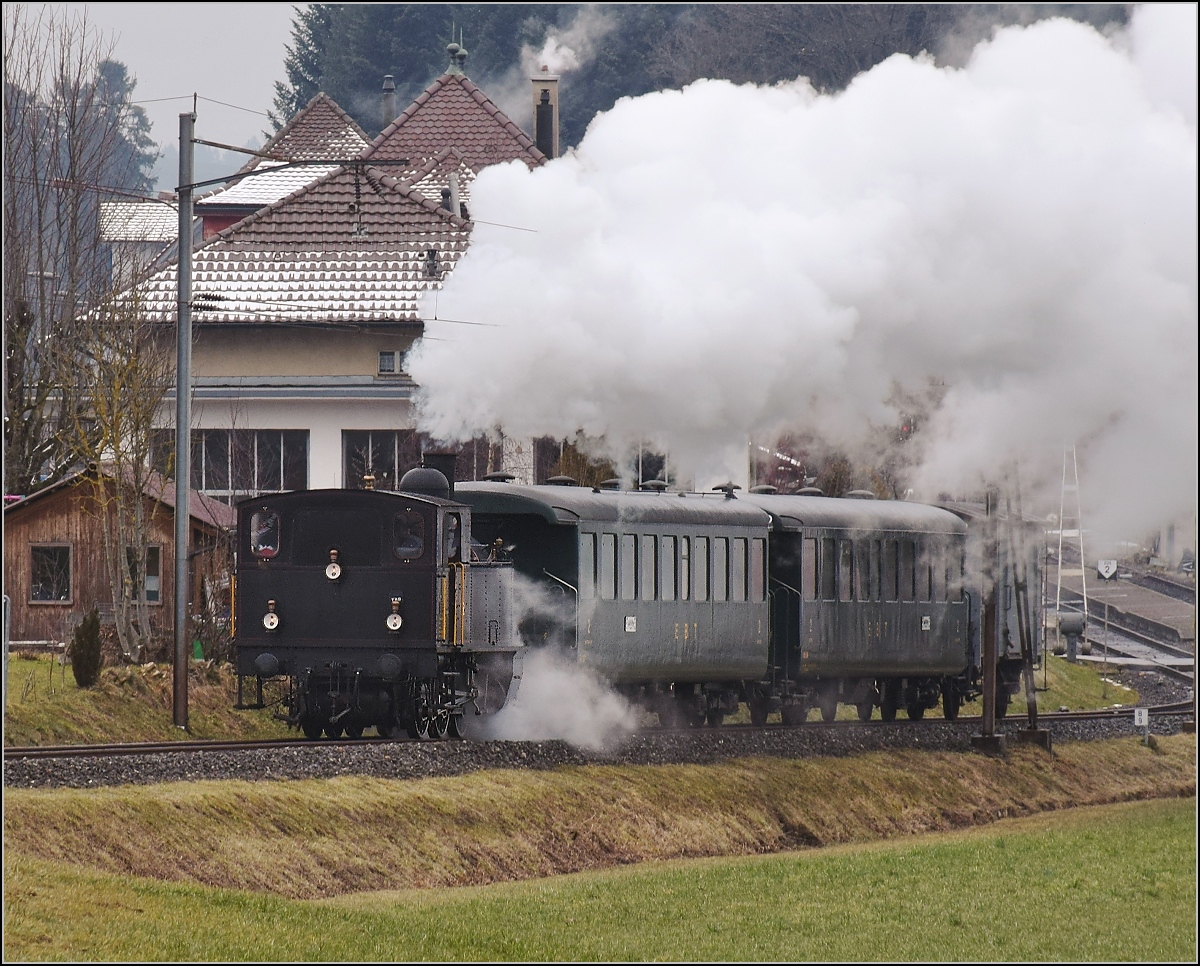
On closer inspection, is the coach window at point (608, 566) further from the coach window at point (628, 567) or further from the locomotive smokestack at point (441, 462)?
the locomotive smokestack at point (441, 462)

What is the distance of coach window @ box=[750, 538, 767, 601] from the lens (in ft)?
85.2

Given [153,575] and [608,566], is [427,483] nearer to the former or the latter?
[608,566]

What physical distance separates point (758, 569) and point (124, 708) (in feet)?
27.8

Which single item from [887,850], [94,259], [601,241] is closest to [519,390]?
[601,241]

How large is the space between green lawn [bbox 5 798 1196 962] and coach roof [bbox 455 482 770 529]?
438 centimetres

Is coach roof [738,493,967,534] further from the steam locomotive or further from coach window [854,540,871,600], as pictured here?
coach window [854,540,871,600]

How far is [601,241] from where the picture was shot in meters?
23.2

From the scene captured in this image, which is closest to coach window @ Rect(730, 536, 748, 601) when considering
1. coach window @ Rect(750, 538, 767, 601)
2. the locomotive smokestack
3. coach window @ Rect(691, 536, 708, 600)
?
coach window @ Rect(750, 538, 767, 601)

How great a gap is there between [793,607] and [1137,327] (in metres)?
8.73

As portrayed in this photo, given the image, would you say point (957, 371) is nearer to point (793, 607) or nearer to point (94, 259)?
point (793, 607)

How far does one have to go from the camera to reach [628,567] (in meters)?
23.4

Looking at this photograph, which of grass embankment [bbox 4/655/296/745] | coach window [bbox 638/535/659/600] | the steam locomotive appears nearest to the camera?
the steam locomotive

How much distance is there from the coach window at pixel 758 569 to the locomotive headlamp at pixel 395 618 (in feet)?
22.0

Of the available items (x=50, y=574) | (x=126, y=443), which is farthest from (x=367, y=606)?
(x=50, y=574)
